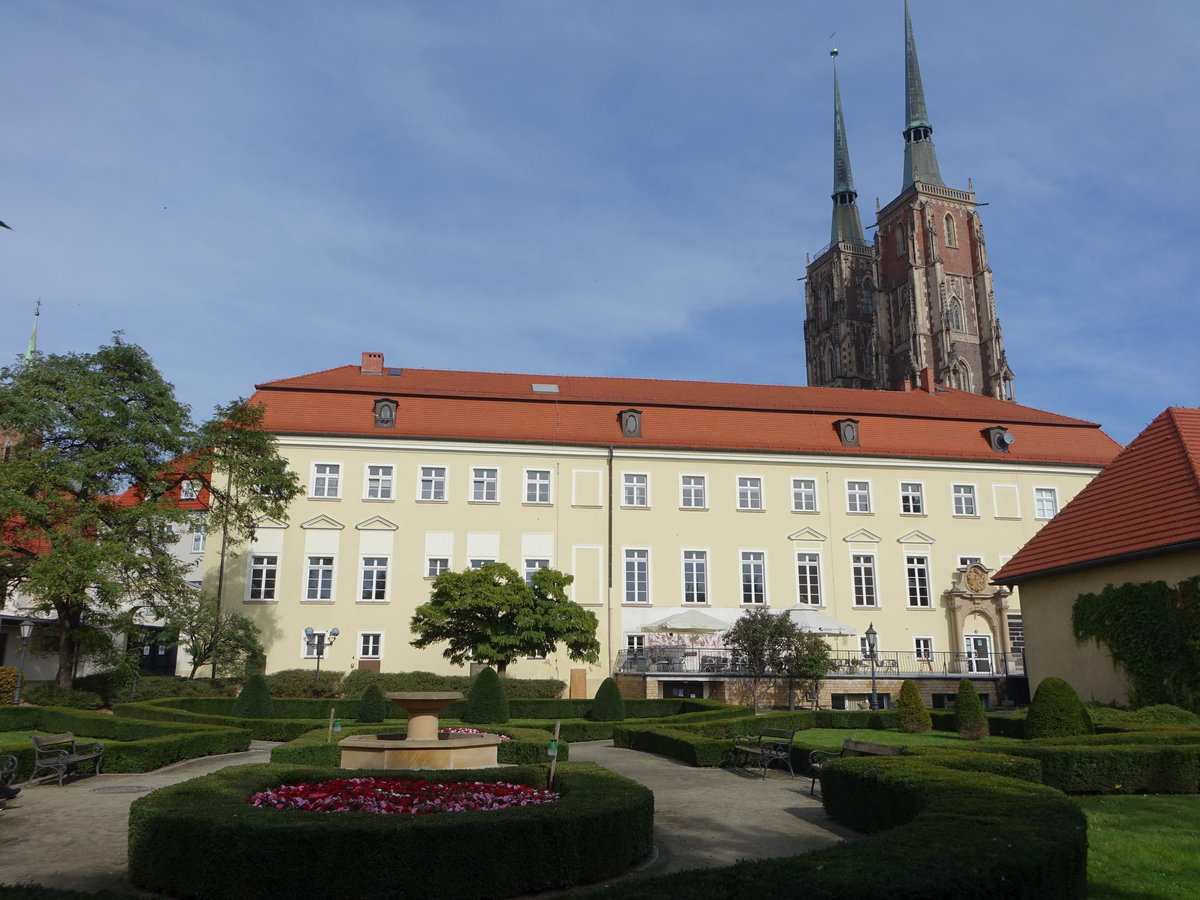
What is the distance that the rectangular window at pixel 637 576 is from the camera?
3712 cm

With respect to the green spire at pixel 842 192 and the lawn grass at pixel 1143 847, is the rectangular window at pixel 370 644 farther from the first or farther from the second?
the green spire at pixel 842 192

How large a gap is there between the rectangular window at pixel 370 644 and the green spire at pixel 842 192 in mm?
84890

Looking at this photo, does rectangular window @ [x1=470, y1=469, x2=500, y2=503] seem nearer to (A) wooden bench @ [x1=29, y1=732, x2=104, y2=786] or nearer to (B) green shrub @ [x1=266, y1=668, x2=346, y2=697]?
(B) green shrub @ [x1=266, y1=668, x2=346, y2=697]

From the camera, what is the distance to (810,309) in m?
108

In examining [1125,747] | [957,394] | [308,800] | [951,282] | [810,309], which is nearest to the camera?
[308,800]

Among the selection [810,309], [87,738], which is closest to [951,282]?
[810,309]

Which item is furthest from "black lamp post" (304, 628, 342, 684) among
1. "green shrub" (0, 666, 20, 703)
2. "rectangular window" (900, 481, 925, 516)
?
"rectangular window" (900, 481, 925, 516)

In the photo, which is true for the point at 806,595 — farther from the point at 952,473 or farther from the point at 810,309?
the point at 810,309

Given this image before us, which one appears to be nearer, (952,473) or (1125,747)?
(1125,747)

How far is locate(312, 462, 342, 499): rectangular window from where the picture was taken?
3688 centimetres

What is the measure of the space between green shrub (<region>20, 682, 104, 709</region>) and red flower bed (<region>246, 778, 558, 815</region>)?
19640 millimetres

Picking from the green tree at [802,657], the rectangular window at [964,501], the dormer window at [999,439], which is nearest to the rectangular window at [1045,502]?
the dormer window at [999,439]

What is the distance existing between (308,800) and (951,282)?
91.4m

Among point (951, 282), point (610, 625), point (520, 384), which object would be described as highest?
point (951, 282)
